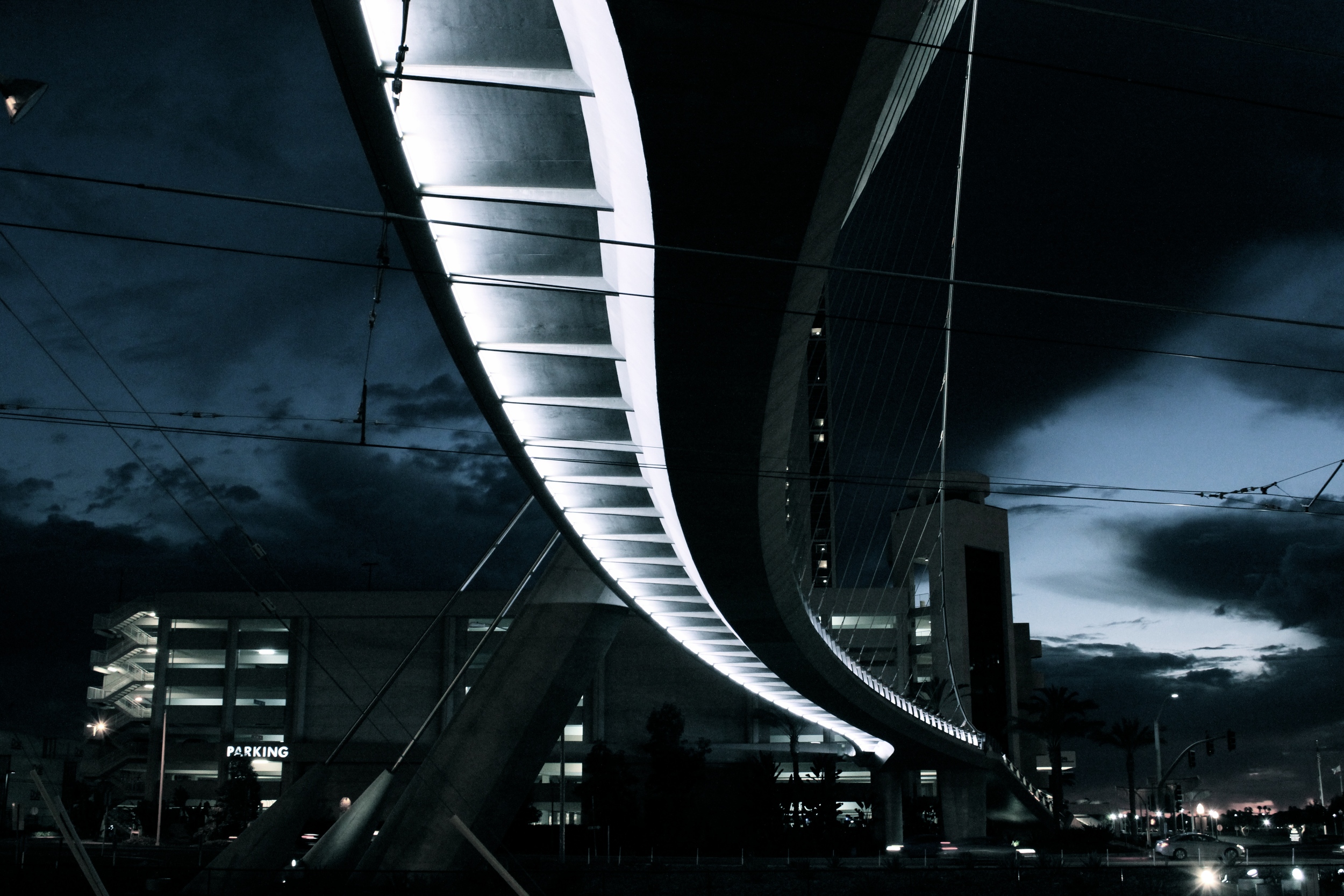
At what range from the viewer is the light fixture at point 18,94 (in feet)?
35.7

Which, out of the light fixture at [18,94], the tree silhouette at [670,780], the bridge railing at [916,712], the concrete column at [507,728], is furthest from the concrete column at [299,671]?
the light fixture at [18,94]

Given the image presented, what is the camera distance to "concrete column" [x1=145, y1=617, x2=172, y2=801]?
77688mm

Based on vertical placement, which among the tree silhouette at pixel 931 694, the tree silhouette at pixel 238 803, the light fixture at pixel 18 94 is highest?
the light fixture at pixel 18 94

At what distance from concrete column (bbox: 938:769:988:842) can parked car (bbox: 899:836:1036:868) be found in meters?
10.2

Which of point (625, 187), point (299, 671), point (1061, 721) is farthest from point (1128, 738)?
point (625, 187)

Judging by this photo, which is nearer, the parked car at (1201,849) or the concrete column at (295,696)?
the parked car at (1201,849)

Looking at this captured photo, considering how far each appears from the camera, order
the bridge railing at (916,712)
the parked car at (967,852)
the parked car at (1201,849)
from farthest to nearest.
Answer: the parked car at (967,852) < the parked car at (1201,849) < the bridge railing at (916,712)

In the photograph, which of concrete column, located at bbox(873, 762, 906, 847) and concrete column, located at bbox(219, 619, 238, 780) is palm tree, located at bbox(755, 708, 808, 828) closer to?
concrete column, located at bbox(873, 762, 906, 847)

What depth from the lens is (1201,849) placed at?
46.7 metres

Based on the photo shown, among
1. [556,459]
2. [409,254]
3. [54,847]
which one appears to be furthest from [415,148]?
[54,847]

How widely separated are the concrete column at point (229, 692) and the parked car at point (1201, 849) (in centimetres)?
5521

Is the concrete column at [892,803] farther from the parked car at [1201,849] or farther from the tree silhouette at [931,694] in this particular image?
the parked car at [1201,849]

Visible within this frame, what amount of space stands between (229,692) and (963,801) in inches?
1824

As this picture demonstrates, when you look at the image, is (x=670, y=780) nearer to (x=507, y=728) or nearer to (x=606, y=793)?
(x=606, y=793)
